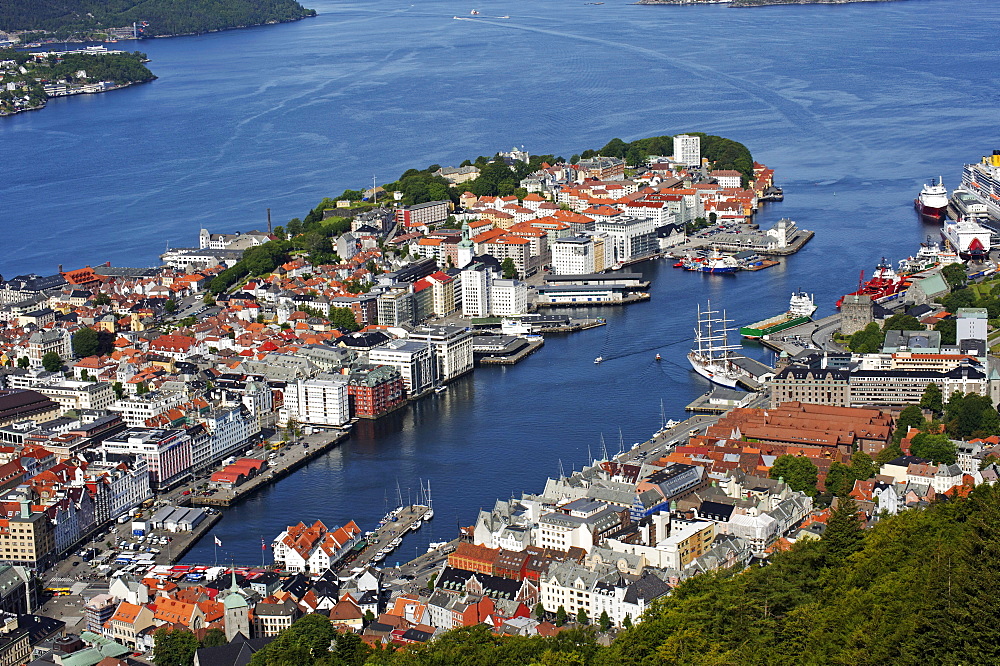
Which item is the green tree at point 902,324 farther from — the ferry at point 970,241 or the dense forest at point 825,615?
the dense forest at point 825,615

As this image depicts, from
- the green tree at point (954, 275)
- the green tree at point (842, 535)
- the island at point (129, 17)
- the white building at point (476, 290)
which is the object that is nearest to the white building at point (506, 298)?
the white building at point (476, 290)

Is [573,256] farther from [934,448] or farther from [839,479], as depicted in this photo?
[839,479]

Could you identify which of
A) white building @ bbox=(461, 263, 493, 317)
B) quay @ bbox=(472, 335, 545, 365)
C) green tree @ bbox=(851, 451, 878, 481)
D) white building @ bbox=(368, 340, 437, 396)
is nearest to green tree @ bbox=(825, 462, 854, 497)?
green tree @ bbox=(851, 451, 878, 481)

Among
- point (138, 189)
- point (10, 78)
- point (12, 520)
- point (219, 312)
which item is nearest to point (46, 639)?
point (12, 520)

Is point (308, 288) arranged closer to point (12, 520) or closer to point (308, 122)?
point (12, 520)

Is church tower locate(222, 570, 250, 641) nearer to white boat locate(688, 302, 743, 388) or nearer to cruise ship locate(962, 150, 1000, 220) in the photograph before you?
white boat locate(688, 302, 743, 388)

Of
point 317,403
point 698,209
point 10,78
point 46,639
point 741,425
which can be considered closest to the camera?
point 46,639
